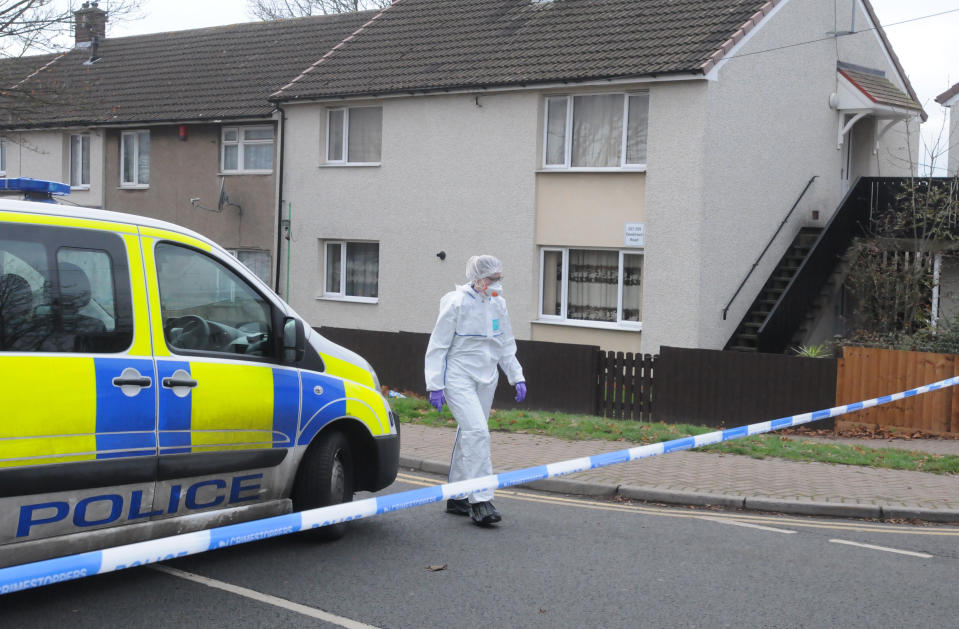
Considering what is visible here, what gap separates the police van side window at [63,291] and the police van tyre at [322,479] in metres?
1.62

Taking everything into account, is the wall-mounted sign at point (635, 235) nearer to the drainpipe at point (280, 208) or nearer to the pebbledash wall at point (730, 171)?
the pebbledash wall at point (730, 171)

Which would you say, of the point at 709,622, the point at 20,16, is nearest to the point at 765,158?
the point at 20,16

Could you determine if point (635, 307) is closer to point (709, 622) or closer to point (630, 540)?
point (630, 540)

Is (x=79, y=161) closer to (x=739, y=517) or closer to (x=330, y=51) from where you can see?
(x=330, y=51)

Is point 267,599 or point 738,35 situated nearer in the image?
point 267,599

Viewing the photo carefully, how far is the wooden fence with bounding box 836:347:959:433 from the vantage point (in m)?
14.1

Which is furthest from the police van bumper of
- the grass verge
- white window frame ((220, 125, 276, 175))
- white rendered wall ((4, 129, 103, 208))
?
white rendered wall ((4, 129, 103, 208))

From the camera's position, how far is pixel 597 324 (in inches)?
752

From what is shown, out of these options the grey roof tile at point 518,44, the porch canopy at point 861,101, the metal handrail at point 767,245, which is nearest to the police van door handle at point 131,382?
the grey roof tile at point 518,44

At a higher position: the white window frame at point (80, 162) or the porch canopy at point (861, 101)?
the porch canopy at point (861, 101)

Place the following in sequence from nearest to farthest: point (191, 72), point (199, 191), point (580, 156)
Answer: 1. point (580, 156)
2. point (199, 191)
3. point (191, 72)

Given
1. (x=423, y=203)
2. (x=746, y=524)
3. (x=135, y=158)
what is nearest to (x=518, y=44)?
(x=423, y=203)

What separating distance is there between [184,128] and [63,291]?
20.7m

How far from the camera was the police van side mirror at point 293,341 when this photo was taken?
20.9ft
